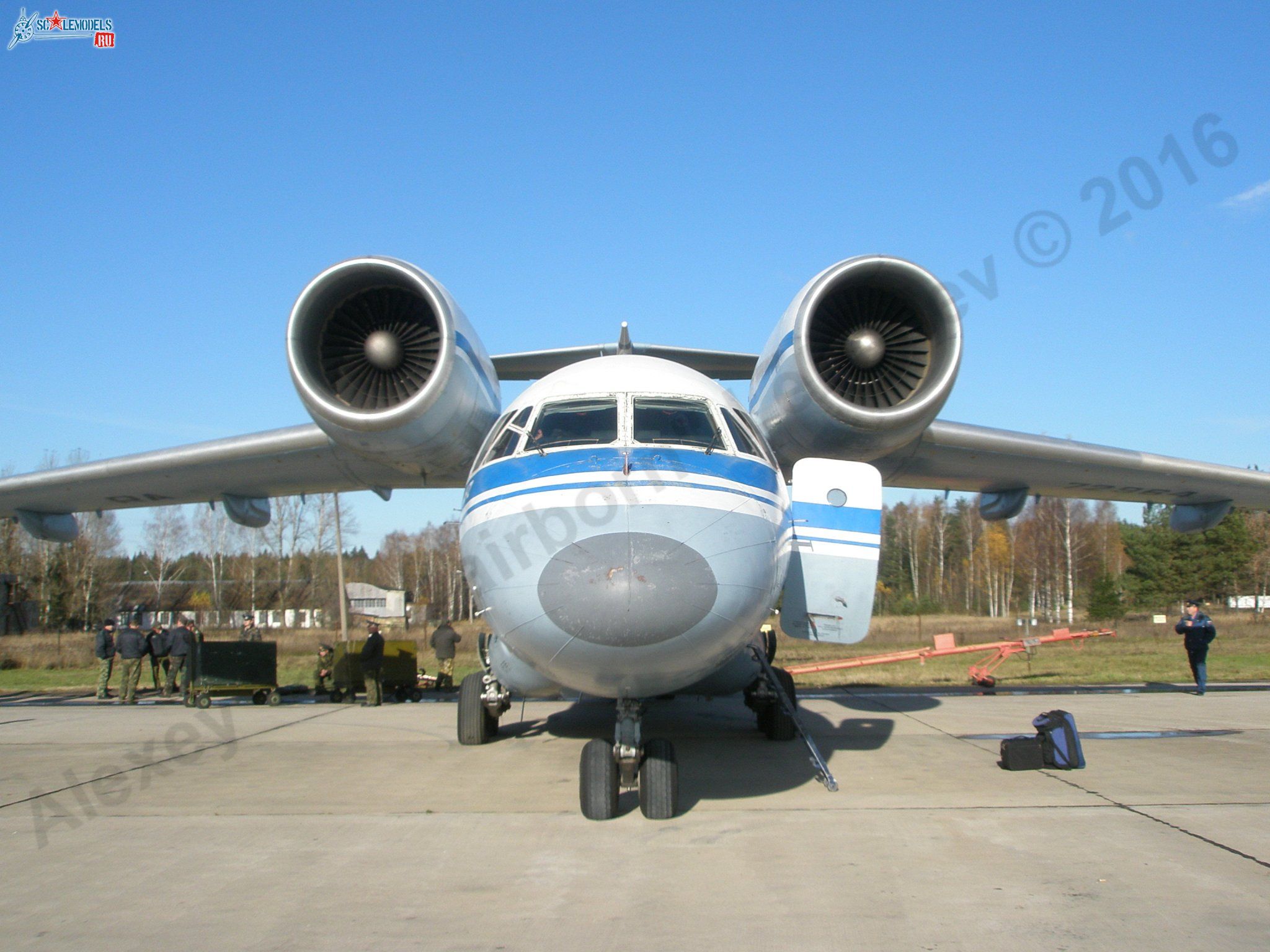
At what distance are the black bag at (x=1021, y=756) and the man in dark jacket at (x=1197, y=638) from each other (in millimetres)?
7100

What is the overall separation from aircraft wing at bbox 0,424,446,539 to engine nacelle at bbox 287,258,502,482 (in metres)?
0.92

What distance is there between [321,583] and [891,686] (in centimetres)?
5584

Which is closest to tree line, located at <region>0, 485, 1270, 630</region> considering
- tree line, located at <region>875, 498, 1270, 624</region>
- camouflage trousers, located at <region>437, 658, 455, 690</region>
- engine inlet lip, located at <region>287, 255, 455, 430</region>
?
tree line, located at <region>875, 498, 1270, 624</region>

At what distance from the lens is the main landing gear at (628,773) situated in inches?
206

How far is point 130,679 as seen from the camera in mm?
13523

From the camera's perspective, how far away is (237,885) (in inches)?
162

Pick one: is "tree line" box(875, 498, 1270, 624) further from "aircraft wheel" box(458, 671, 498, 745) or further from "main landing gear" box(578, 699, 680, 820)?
"main landing gear" box(578, 699, 680, 820)

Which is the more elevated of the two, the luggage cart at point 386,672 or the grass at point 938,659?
the luggage cart at point 386,672

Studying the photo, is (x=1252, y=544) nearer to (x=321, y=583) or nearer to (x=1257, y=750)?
(x=1257, y=750)

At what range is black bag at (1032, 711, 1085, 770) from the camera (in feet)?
22.1

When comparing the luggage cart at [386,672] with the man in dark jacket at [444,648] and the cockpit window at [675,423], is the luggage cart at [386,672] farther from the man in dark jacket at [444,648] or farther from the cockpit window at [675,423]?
the cockpit window at [675,423]

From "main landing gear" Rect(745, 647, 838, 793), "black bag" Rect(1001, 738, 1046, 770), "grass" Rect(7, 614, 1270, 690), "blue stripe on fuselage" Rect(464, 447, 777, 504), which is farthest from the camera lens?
"grass" Rect(7, 614, 1270, 690)

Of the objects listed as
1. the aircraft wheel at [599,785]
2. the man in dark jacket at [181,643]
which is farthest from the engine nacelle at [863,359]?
the man in dark jacket at [181,643]

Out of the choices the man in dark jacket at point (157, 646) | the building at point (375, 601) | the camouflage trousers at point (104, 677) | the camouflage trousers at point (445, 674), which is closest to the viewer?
the camouflage trousers at point (104, 677)
